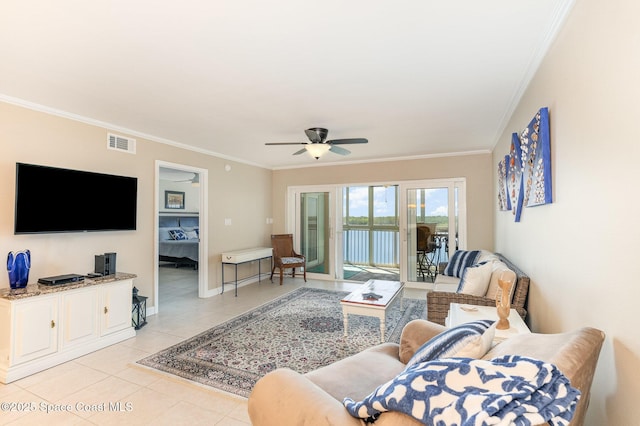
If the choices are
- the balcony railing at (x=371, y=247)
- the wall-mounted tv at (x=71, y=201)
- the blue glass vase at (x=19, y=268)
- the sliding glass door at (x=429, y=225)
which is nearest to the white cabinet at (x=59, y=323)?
the blue glass vase at (x=19, y=268)

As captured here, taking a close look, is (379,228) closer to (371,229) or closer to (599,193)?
(371,229)

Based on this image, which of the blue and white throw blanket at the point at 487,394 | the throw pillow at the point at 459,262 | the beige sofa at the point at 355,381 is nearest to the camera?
A: the blue and white throw blanket at the point at 487,394

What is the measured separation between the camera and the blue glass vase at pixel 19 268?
2.62 metres

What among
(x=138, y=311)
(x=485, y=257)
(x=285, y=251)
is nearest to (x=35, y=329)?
(x=138, y=311)

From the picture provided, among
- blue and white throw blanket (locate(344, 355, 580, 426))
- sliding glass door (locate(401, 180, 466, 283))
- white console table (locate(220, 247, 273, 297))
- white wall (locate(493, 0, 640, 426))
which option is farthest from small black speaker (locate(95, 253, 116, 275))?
sliding glass door (locate(401, 180, 466, 283))

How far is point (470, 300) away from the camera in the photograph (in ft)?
8.69

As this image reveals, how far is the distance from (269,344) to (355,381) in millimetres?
1744

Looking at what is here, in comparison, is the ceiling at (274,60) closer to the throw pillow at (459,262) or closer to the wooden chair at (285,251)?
the throw pillow at (459,262)

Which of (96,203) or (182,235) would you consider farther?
(182,235)

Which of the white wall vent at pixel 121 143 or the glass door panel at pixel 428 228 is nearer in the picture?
the white wall vent at pixel 121 143

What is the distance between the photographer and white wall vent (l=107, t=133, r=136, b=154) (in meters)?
3.61

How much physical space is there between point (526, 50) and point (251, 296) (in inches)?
178

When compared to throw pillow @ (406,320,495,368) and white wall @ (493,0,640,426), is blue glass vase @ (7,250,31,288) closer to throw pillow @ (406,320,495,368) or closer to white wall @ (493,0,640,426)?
throw pillow @ (406,320,495,368)

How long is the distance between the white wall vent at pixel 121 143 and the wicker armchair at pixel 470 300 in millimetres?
3882
